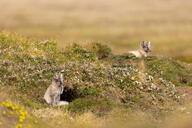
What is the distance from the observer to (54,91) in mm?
15641

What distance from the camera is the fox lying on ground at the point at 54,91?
1565 centimetres

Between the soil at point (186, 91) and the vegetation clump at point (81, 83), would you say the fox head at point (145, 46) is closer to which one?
the soil at point (186, 91)

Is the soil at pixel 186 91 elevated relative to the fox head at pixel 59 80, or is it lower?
lower

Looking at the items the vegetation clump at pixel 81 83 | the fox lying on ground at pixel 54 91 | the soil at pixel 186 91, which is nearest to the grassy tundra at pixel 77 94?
the vegetation clump at pixel 81 83

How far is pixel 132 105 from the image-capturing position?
1655 cm

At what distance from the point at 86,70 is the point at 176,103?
4.69 metres

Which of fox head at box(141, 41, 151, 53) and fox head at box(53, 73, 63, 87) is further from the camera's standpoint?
fox head at box(141, 41, 151, 53)

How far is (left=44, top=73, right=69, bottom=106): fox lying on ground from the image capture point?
15.6m

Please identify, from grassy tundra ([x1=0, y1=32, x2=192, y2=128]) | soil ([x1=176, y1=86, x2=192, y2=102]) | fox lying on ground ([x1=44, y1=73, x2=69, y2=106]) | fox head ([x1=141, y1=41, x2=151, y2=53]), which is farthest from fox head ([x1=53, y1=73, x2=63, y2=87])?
fox head ([x1=141, y1=41, x2=151, y2=53])

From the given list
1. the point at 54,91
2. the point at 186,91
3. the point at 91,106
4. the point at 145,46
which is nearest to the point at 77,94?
the point at 54,91

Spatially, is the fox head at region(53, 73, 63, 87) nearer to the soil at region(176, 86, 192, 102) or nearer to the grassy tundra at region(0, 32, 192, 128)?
the grassy tundra at region(0, 32, 192, 128)

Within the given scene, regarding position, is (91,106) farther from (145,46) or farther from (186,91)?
(145,46)

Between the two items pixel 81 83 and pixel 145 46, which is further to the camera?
pixel 145 46

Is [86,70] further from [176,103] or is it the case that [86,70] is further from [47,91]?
[176,103]
